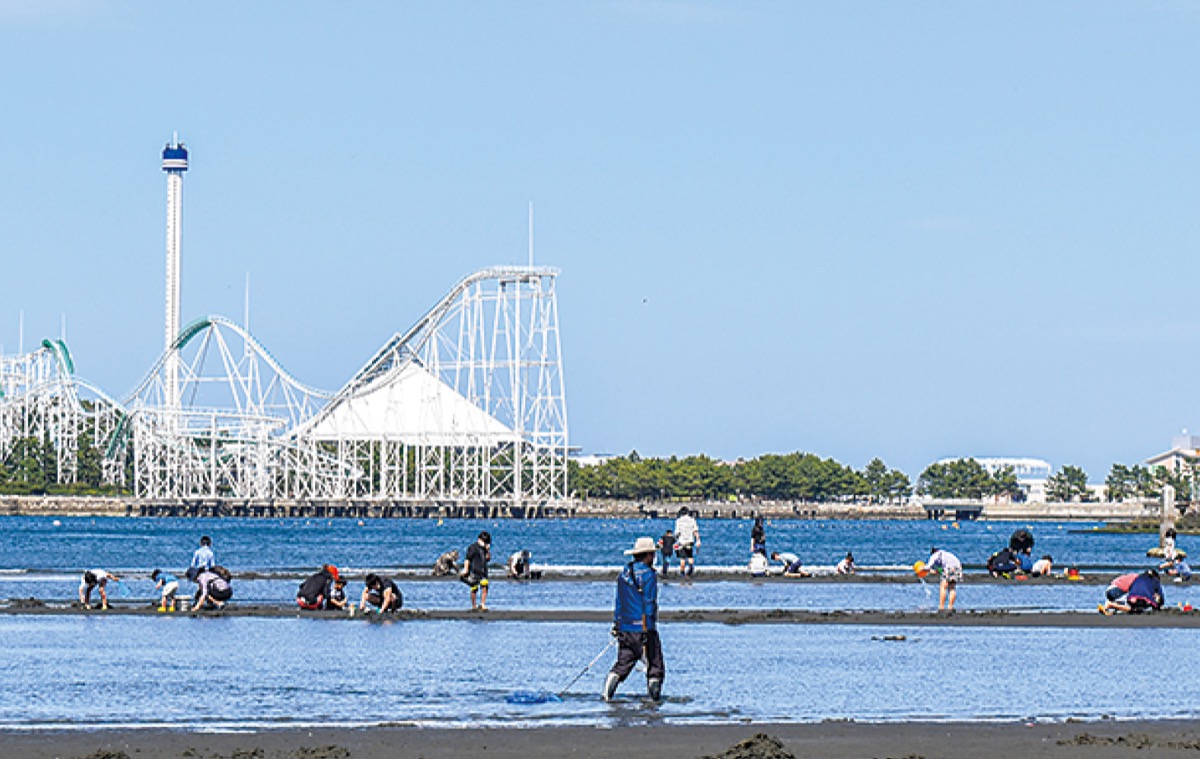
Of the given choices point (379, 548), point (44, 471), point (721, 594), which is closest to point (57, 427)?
point (44, 471)

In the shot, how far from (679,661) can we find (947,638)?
5572mm

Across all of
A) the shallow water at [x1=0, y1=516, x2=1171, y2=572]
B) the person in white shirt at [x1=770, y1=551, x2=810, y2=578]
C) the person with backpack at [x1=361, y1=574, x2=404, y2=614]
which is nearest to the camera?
the person with backpack at [x1=361, y1=574, x2=404, y2=614]

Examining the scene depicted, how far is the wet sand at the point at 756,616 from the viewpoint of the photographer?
31.0 metres

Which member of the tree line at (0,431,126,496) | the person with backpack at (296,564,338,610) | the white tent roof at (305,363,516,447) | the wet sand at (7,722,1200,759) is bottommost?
the wet sand at (7,722,1200,759)

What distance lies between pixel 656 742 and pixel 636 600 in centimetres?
327

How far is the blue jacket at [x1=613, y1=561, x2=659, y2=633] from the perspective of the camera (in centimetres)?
1947

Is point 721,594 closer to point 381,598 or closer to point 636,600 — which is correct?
point 381,598

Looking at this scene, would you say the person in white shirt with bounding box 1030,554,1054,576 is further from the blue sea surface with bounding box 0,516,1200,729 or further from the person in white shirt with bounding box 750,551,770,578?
the person in white shirt with bounding box 750,551,770,578

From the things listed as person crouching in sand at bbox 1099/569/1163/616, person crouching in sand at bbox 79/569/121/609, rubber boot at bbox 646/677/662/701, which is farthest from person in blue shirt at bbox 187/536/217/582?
rubber boot at bbox 646/677/662/701

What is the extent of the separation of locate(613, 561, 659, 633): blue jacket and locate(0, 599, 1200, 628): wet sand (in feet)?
36.8

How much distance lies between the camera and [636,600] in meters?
19.5

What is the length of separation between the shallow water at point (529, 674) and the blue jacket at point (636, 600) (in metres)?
0.77

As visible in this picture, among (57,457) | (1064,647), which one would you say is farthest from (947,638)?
(57,457)

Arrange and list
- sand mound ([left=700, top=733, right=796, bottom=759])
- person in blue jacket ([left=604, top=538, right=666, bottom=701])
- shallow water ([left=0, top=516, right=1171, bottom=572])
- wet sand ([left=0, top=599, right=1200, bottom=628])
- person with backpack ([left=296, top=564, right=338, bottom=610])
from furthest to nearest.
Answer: shallow water ([left=0, top=516, right=1171, bottom=572]) → person with backpack ([left=296, top=564, right=338, bottom=610]) → wet sand ([left=0, top=599, right=1200, bottom=628]) → person in blue jacket ([left=604, top=538, right=666, bottom=701]) → sand mound ([left=700, top=733, right=796, bottom=759])
